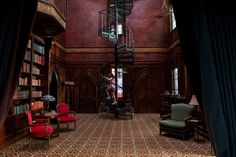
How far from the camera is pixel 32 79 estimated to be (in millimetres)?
7066

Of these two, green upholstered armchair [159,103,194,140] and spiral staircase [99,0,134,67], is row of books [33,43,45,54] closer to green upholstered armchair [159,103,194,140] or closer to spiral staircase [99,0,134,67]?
spiral staircase [99,0,134,67]

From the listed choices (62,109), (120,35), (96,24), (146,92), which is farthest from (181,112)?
(96,24)

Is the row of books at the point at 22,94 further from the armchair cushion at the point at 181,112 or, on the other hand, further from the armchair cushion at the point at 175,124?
the armchair cushion at the point at 181,112

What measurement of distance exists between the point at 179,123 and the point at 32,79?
14.4 ft

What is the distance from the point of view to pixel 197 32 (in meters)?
2.50

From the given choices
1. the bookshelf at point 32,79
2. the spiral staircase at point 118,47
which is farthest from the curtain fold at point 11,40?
the spiral staircase at point 118,47

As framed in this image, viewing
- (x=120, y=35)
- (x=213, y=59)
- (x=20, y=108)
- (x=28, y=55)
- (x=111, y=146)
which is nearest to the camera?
(x=213, y=59)

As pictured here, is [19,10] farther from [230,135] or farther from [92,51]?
[92,51]

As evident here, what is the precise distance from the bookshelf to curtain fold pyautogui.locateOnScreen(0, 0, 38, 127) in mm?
3485

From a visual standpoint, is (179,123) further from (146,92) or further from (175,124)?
(146,92)

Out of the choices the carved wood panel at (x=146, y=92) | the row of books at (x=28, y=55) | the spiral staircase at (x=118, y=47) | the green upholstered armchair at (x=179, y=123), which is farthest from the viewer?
the carved wood panel at (x=146, y=92)

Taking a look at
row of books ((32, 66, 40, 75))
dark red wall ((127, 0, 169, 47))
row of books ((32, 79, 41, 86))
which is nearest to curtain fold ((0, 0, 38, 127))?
row of books ((32, 66, 40, 75))

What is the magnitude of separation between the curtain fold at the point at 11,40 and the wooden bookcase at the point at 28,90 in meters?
2.81

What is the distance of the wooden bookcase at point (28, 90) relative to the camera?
5.80 meters
